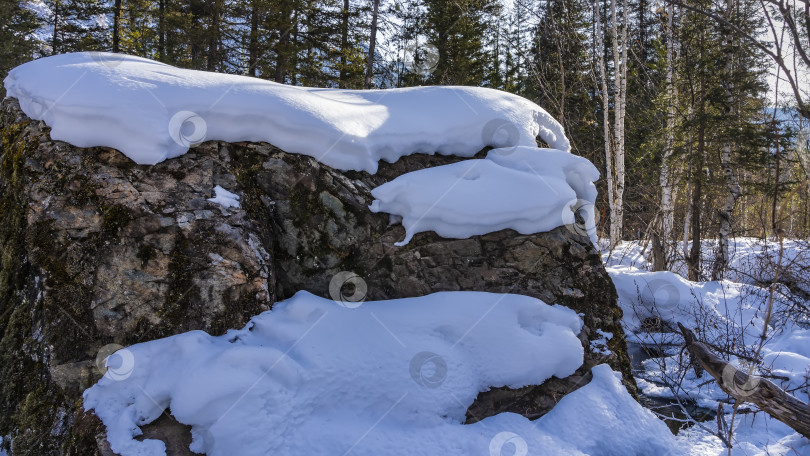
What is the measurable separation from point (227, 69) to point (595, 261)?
14.5 metres

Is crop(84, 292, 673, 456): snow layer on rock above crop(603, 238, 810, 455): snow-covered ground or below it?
above

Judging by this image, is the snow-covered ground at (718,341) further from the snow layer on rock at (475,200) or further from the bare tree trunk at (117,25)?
the bare tree trunk at (117,25)

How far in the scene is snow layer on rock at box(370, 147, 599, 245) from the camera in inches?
115

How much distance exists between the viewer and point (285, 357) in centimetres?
212

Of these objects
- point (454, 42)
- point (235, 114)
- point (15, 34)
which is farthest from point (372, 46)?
point (15, 34)

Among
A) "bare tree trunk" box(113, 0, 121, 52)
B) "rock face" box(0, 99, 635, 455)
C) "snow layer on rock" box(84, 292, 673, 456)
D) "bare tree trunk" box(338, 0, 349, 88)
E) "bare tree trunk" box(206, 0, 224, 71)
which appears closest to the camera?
"snow layer on rock" box(84, 292, 673, 456)

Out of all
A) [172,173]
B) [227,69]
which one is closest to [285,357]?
[172,173]

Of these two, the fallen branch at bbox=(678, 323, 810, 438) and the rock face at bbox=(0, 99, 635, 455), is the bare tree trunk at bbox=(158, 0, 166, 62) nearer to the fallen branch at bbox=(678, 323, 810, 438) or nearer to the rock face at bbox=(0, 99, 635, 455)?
the rock face at bbox=(0, 99, 635, 455)

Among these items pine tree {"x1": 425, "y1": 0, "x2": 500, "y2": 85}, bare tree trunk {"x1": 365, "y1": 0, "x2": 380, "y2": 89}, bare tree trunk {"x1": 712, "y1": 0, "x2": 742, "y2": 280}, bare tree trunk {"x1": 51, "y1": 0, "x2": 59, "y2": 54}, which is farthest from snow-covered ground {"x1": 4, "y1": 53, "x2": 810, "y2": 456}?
bare tree trunk {"x1": 51, "y1": 0, "x2": 59, "y2": 54}

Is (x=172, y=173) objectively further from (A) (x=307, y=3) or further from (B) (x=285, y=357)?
(A) (x=307, y=3)

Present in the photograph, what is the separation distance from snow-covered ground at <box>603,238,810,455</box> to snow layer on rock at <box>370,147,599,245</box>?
1725mm

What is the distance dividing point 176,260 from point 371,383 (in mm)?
1233

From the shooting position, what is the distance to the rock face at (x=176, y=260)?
2160 millimetres

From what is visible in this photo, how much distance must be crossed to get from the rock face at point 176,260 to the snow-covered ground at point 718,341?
1.17m
